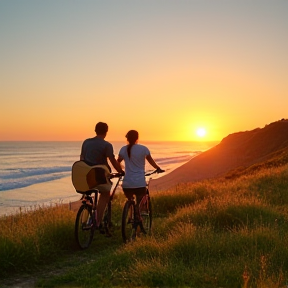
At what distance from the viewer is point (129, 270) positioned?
5.89 m

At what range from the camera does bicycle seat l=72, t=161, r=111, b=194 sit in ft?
25.8

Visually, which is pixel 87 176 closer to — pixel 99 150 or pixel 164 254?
pixel 99 150

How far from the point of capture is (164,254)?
6.48 m

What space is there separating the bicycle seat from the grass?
108cm

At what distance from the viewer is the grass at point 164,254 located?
18.3 feet

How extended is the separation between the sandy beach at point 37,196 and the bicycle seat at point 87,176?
1430 cm

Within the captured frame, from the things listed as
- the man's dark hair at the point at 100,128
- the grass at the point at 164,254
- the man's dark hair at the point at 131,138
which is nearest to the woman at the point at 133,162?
the man's dark hair at the point at 131,138

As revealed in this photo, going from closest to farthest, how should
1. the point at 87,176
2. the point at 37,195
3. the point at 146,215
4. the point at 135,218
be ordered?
the point at 87,176
the point at 135,218
the point at 146,215
the point at 37,195

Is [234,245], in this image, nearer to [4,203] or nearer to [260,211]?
[260,211]

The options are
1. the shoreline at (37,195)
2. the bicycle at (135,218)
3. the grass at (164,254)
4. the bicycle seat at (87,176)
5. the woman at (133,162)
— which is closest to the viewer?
the grass at (164,254)

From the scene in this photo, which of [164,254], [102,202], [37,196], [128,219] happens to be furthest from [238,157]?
[164,254]

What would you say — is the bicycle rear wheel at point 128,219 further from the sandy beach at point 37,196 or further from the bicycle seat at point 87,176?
the sandy beach at point 37,196

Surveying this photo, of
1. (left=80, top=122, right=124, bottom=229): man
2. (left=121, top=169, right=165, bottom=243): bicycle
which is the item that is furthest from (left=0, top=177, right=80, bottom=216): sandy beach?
(left=80, top=122, right=124, bottom=229): man

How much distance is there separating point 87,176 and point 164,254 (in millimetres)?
2245
